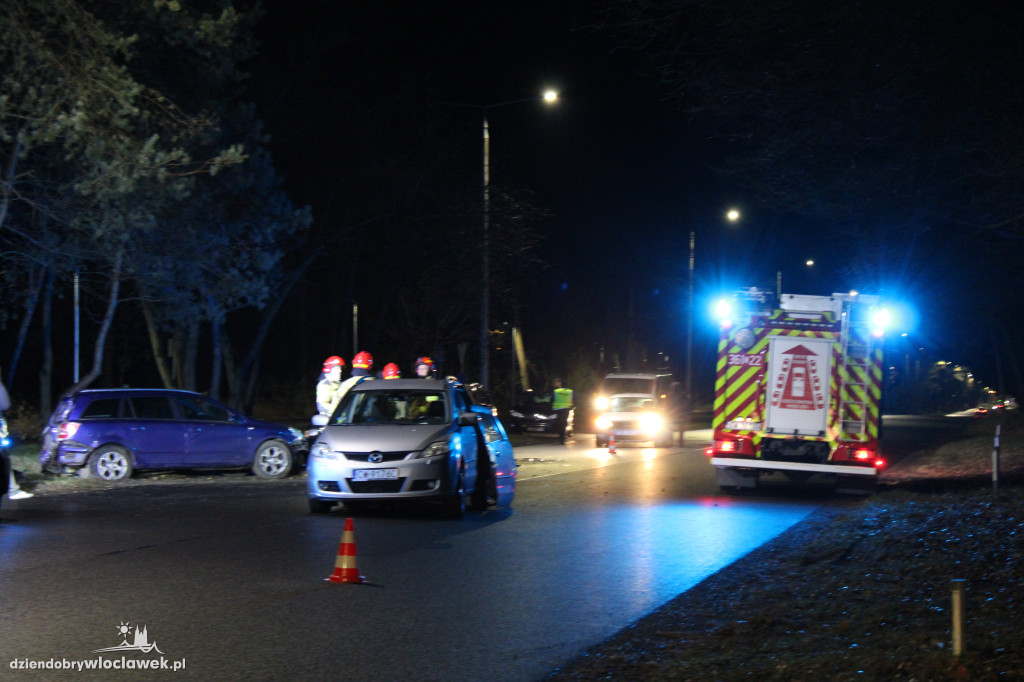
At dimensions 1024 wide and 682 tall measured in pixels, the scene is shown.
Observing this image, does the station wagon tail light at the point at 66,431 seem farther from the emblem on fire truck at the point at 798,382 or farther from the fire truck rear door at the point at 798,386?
the emblem on fire truck at the point at 798,382

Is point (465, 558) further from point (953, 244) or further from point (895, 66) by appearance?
point (953, 244)

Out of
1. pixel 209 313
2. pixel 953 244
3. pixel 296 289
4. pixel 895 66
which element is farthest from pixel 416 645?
pixel 296 289

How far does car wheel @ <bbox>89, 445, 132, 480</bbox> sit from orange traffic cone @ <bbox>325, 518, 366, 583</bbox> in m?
9.51

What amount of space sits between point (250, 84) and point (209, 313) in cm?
779

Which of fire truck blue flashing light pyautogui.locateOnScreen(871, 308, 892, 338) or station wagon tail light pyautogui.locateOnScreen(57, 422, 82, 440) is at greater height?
fire truck blue flashing light pyautogui.locateOnScreen(871, 308, 892, 338)

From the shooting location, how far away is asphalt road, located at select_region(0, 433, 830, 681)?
6.87 meters

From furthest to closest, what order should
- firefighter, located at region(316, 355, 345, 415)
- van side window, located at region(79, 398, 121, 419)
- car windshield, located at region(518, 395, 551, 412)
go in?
1. car windshield, located at region(518, 395, 551, 412)
2. firefighter, located at region(316, 355, 345, 415)
3. van side window, located at region(79, 398, 121, 419)

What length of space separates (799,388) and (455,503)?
6.47m

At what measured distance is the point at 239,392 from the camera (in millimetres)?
36281

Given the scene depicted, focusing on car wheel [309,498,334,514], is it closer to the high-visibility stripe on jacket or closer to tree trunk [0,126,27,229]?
tree trunk [0,126,27,229]

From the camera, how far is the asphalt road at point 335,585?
6.87 metres

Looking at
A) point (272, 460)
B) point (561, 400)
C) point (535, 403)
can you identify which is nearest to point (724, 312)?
point (272, 460)

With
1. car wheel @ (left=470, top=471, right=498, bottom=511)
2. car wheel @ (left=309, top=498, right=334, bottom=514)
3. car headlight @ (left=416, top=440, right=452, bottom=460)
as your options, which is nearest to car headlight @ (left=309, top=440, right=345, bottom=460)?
car wheel @ (left=309, top=498, right=334, bottom=514)

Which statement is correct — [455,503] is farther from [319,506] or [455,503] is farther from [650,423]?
[650,423]
